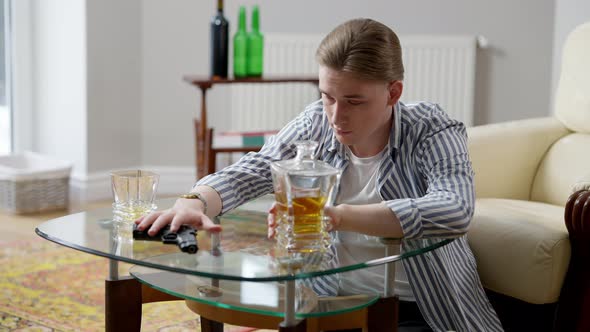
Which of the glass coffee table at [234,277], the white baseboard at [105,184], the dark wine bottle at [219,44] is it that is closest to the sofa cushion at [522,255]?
the glass coffee table at [234,277]

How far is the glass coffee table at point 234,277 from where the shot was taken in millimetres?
1341

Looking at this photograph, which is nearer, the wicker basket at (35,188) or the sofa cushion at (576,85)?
the sofa cushion at (576,85)

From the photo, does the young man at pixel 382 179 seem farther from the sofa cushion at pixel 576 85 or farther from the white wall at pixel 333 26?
the white wall at pixel 333 26

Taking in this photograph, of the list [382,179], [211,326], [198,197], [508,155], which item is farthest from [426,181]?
[508,155]

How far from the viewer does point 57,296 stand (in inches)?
110

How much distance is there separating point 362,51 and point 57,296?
5.40 feet

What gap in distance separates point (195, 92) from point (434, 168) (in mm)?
2873

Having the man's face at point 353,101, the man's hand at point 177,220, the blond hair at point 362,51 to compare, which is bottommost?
the man's hand at point 177,220

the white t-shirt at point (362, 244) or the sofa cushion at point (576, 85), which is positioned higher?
the sofa cushion at point (576, 85)

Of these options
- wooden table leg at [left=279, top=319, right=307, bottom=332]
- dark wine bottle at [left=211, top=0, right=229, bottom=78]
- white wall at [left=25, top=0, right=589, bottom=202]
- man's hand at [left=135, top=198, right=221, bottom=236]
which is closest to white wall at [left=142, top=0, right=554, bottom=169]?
white wall at [left=25, top=0, right=589, bottom=202]

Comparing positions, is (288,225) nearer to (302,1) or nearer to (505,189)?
(505,189)

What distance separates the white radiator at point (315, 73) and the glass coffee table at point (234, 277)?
2648 millimetres

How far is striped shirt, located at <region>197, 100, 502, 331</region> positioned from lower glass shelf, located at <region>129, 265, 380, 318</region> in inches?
7.4

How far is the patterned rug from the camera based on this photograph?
8.32ft
